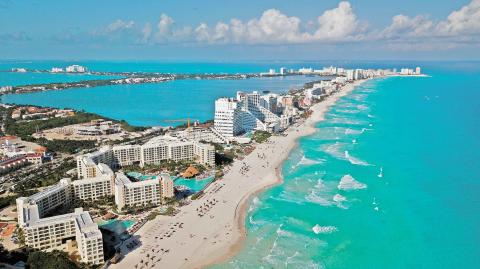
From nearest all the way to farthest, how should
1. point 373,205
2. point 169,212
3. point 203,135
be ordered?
1. point 169,212
2. point 373,205
3. point 203,135

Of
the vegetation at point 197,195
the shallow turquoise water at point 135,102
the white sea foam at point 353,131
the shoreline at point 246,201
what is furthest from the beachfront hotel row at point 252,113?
the vegetation at point 197,195

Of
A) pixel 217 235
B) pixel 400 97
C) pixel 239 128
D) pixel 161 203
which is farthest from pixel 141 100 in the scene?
pixel 217 235

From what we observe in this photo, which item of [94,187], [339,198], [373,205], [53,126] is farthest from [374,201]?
[53,126]

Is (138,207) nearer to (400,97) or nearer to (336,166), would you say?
(336,166)

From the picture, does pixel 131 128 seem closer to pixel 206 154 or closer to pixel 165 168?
pixel 165 168

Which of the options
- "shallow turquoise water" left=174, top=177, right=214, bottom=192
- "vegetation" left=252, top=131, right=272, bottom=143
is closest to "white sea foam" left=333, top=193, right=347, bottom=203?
"shallow turquoise water" left=174, top=177, right=214, bottom=192
